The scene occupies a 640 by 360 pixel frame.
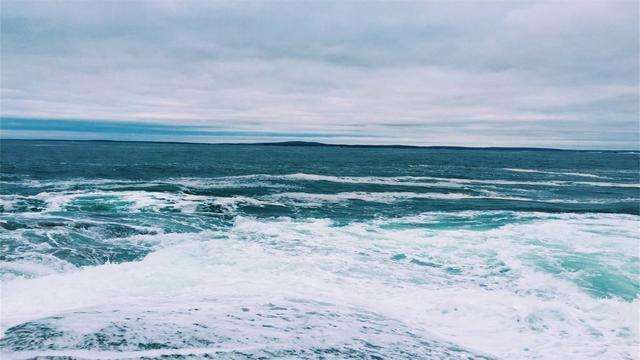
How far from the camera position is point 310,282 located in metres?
12.8

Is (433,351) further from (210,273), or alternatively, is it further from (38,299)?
(38,299)

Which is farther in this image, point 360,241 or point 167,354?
point 360,241

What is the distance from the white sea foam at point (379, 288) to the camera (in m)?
9.61

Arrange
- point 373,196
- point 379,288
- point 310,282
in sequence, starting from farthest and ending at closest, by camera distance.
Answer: point 373,196
point 310,282
point 379,288

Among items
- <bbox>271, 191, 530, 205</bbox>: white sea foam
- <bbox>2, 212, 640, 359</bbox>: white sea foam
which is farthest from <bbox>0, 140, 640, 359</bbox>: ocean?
<bbox>271, 191, 530, 205</bbox>: white sea foam

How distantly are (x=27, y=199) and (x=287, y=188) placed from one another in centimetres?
1825

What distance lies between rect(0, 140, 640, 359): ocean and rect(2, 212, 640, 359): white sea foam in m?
0.06

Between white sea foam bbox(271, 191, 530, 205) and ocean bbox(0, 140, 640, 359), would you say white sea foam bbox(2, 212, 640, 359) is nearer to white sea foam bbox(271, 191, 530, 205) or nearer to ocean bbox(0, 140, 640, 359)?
ocean bbox(0, 140, 640, 359)

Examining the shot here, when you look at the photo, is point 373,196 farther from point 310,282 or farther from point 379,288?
point 310,282

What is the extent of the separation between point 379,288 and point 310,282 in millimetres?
2003

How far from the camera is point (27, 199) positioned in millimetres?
26156

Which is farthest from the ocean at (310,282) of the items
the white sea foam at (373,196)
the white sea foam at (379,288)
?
the white sea foam at (373,196)

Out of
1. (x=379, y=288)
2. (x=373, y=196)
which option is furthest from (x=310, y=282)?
(x=373, y=196)

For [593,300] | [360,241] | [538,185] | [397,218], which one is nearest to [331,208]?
[397,218]
